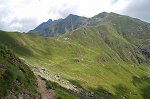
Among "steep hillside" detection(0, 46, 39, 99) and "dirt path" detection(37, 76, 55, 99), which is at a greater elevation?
"steep hillside" detection(0, 46, 39, 99)

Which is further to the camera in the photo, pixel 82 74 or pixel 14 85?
pixel 82 74

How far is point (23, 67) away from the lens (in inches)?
1806

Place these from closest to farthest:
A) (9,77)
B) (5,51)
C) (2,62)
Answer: (9,77)
(2,62)
(5,51)

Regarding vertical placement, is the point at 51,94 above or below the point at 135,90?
above

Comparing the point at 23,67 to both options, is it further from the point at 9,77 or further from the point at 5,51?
the point at 9,77

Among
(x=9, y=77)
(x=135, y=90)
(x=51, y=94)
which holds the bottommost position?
(x=135, y=90)

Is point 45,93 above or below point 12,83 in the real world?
below

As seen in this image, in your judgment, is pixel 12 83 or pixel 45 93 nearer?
pixel 12 83

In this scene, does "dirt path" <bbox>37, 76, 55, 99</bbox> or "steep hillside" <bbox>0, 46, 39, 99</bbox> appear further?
"dirt path" <bbox>37, 76, 55, 99</bbox>

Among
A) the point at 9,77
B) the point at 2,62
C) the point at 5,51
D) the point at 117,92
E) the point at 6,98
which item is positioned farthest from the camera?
the point at 117,92

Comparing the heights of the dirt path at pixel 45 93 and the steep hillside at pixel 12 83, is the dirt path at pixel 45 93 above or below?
below

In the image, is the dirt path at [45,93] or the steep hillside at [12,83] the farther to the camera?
the dirt path at [45,93]

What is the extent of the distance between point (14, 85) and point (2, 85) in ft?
8.11

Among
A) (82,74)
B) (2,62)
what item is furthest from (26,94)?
(82,74)
